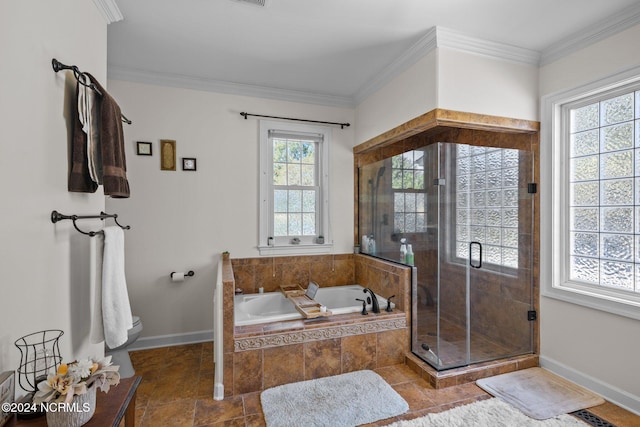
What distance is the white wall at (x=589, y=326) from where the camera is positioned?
6.81 ft

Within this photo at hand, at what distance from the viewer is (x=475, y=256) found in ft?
8.71

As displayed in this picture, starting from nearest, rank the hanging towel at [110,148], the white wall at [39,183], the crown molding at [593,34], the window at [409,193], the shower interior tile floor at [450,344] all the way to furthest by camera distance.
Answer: the white wall at [39,183], the hanging towel at [110,148], the crown molding at [593,34], the shower interior tile floor at [450,344], the window at [409,193]

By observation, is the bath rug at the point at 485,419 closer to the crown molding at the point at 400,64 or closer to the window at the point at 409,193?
the window at the point at 409,193

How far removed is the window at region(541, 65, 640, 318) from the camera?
213 centimetres

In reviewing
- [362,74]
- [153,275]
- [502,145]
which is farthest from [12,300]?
[502,145]

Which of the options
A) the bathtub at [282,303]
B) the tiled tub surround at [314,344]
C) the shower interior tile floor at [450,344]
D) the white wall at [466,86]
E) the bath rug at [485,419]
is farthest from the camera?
the bathtub at [282,303]

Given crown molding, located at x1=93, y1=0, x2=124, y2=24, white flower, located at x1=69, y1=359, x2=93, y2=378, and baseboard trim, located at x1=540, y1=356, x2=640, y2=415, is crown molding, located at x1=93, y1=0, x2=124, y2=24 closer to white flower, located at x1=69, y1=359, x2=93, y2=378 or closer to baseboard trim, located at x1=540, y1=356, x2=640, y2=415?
white flower, located at x1=69, y1=359, x2=93, y2=378

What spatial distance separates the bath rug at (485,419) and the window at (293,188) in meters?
2.00

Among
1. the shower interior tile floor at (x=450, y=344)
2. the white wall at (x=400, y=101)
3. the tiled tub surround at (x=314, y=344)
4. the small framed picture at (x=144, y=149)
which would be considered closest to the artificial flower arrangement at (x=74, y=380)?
the tiled tub surround at (x=314, y=344)

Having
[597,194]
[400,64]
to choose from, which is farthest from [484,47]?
[597,194]

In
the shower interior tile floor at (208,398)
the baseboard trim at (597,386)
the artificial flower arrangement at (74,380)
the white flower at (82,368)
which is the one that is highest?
the white flower at (82,368)

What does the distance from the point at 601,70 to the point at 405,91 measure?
53.2 inches

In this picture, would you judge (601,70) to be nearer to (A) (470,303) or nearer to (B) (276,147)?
(A) (470,303)

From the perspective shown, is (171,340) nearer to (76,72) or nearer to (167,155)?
(167,155)
